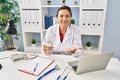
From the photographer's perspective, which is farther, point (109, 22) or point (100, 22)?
point (109, 22)

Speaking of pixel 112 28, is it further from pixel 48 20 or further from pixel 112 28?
pixel 48 20

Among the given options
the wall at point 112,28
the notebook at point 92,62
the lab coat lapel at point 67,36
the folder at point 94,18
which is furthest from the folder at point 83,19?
the notebook at point 92,62

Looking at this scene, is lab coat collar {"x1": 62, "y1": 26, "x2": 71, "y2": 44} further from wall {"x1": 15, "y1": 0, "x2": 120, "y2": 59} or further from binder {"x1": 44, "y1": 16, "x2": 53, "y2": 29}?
wall {"x1": 15, "y1": 0, "x2": 120, "y2": 59}

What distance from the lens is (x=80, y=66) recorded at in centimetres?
103

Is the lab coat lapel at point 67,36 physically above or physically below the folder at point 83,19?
below

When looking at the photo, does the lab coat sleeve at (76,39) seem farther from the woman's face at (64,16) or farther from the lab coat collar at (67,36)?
the woman's face at (64,16)

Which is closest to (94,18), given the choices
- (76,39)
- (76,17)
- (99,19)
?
(99,19)

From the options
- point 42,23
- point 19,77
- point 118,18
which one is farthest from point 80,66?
point 118,18

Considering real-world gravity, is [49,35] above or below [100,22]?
below

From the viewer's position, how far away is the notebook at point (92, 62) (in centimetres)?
100

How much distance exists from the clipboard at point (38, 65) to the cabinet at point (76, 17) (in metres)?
1.30

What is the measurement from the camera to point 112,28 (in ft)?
8.69

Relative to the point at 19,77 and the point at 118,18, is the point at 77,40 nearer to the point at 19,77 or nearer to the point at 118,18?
the point at 19,77

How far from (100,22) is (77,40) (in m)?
0.73
